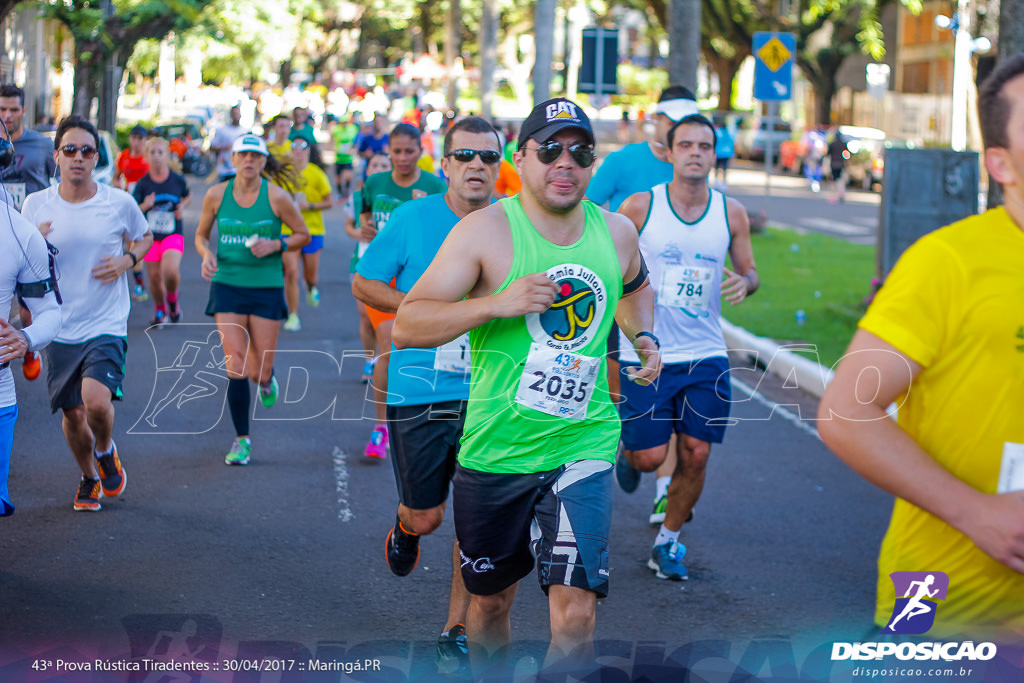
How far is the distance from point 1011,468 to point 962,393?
173mm

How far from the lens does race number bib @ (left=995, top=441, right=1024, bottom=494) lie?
A: 2465mm

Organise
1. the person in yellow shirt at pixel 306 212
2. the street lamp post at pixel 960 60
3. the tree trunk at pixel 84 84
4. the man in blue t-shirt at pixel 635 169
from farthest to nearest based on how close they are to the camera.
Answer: the street lamp post at pixel 960 60 → the tree trunk at pixel 84 84 → the person in yellow shirt at pixel 306 212 → the man in blue t-shirt at pixel 635 169

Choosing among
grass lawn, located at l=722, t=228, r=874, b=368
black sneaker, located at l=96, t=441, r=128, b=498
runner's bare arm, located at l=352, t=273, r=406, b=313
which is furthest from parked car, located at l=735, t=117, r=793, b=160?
runner's bare arm, located at l=352, t=273, r=406, b=313

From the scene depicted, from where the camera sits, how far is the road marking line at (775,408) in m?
9.34

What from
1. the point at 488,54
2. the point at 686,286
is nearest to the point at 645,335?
the point at 686,286

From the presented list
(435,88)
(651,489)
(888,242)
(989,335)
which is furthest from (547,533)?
(435,88)

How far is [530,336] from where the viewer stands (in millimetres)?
3885

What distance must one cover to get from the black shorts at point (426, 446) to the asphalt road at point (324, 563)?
0.59 m

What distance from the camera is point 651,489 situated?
776cm

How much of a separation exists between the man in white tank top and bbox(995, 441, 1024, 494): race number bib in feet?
11.7

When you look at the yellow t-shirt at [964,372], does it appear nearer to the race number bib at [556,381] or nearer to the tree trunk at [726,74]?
the race number bib at [556,381]

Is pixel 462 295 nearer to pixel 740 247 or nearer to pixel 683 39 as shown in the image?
pixel 740 247

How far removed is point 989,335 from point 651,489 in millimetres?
5392

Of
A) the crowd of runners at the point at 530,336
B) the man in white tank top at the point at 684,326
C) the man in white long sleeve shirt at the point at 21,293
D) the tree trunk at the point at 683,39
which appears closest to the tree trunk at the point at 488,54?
the tree trunk at the point at 683,39
